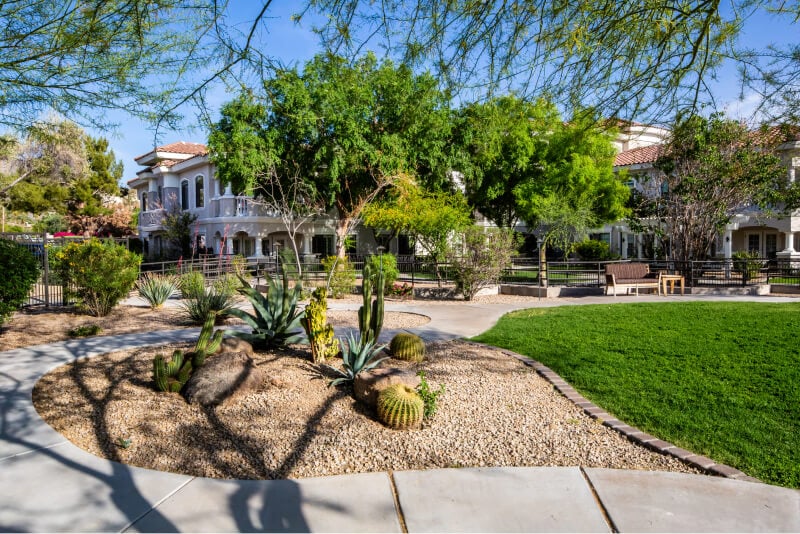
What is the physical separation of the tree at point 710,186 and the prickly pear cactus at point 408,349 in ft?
47.7

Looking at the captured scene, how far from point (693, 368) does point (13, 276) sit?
10651 millimetres

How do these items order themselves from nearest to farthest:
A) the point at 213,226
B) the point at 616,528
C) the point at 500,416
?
the point at 616,528 < the point at 500,416 < the point at 213,226

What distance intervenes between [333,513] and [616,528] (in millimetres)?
1726

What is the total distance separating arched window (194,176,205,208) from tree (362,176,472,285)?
10.4 m

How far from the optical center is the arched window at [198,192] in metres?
29.8

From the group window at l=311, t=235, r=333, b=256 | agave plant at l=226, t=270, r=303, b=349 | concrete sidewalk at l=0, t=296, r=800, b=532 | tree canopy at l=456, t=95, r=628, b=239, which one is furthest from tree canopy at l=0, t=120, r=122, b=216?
concrete sidewalk at l=0, t=296, r=800, b=532

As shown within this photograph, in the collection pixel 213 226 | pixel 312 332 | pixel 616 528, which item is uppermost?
pixel 213 226

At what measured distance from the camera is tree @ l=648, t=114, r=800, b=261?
1864cm

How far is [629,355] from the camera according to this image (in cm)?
793

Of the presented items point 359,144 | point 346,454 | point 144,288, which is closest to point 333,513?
point 346,454

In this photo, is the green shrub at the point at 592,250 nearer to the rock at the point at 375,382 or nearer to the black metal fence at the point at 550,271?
the black metal fence at the point at 550,271

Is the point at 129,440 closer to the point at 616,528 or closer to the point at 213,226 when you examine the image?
the point at 616,528

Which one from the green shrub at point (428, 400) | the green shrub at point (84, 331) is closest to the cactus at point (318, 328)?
the green shrub at point (428, 400)

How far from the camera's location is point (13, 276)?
945cm
